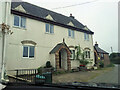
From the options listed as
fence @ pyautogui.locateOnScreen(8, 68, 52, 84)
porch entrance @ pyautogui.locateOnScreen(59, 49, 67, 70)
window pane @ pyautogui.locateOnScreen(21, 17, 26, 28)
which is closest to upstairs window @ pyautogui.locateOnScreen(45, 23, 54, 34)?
window pane @ pyautogui.locateOnScreen(21, 17, 26, 28)

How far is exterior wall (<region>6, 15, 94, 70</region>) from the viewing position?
8836mm

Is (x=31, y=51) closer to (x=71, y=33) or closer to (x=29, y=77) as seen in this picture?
(x=29, y=77)

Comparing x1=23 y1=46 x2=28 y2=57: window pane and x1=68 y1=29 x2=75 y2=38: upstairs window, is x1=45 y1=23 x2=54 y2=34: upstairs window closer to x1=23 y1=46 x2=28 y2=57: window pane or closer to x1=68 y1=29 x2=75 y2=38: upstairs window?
x1=68 y1=29 x2=75 y2=38: upstairs window

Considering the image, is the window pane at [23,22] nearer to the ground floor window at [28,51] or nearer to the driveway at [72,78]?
the ground floor window at [28,51]

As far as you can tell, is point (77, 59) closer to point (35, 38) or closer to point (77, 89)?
point (35, 38)

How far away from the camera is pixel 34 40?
10414 millimetres

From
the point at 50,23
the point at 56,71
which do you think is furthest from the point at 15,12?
the point at 56,71

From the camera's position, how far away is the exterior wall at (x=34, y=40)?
8836mm

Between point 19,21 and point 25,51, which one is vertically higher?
point 19,21

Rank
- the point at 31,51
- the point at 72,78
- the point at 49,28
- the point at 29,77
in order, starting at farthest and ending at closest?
1. the point at 49,28
2. the point at 31,51
3. the point at 72,78
4. the point at 29,77

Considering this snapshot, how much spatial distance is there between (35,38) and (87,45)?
9.55m

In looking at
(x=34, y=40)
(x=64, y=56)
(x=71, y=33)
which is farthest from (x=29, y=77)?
(x=71, y=33)

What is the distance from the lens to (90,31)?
17.9 meters

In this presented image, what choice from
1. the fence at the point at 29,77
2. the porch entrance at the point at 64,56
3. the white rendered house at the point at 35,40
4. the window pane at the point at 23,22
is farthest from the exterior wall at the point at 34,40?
the fence at the point at 29,77
